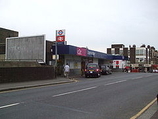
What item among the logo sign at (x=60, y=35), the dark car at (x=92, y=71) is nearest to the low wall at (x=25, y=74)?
the logo sign at (x=60, y=35)

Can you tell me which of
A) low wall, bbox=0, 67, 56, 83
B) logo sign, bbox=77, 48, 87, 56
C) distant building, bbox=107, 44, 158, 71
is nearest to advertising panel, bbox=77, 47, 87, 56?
logo sign, bbox=77, 48, 87, 56

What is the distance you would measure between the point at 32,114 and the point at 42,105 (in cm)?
135

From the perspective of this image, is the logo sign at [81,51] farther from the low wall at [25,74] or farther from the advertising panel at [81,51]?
the low wall at [25,74]

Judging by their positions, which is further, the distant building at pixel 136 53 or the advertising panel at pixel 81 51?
the distant building at pixel 136 53

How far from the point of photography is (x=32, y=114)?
6238mm

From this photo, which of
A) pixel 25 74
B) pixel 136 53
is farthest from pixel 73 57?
pixel 136 53

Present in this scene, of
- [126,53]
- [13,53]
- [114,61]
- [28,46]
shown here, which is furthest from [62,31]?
[126,53]

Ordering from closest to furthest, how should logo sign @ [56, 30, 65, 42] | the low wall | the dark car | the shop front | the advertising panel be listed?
the low wall < logo sign @ [56, 30, 65, 42] < the dark car < the shop front < the advertising panel

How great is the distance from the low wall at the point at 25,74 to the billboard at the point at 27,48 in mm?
3869

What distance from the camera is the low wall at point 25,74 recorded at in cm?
1469

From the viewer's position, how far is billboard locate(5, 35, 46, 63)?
76.6 ft

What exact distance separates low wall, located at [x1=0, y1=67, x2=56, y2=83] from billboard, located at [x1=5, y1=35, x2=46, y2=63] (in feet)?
12.7

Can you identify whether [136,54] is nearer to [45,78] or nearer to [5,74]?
[45,78]

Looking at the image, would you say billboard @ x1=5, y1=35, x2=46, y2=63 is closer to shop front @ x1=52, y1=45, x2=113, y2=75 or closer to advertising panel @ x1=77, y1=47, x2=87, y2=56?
shop front @ x1=52, y1=45, x2=113, y2=75
